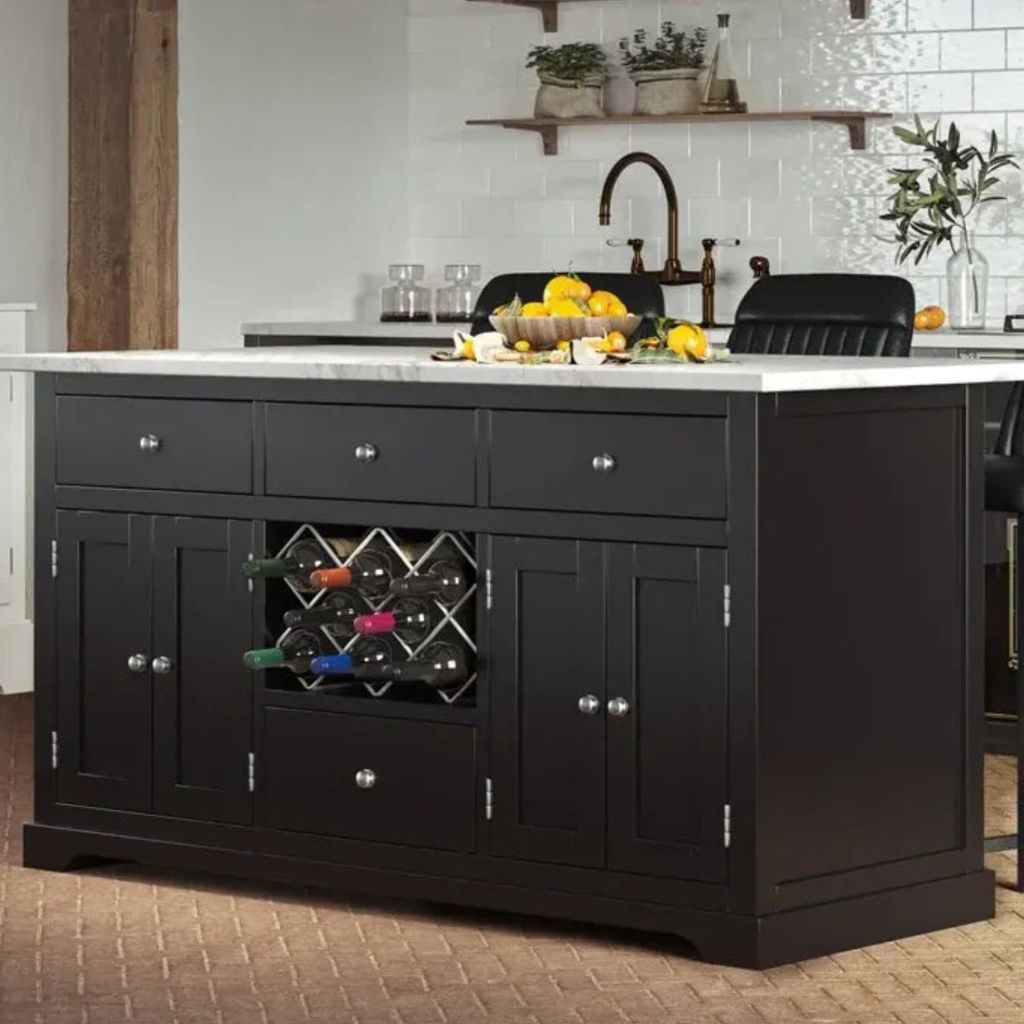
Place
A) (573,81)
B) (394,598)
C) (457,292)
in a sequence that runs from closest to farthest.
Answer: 1. (394,598)
2. (573,81)
3. (457,292)

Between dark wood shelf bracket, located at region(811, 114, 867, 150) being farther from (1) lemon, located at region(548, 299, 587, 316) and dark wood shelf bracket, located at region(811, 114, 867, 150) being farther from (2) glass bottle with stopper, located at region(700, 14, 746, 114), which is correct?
(1) lemon, located at region(548, 299, 587, 316)

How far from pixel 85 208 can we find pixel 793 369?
332 centimetres

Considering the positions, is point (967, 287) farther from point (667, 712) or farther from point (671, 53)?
point (667, 712)

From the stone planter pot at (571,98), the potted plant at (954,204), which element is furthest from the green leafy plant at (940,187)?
the stone planter pot at (571,98)

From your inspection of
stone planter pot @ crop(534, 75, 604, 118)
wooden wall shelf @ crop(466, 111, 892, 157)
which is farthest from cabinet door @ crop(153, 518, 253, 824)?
stone planter pot @ crop(534, 75, 604, 118)

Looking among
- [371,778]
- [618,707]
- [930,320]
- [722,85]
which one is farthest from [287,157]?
[618,707]

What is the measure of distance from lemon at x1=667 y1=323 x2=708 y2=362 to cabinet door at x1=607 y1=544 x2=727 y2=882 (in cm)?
41

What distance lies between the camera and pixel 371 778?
4.24m

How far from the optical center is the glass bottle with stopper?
275 inches

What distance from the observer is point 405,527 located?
420 cm

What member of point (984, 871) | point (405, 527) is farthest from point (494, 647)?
point (984, 871)

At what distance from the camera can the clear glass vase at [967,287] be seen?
6598 mm

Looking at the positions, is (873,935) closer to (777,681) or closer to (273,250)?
(777,681)

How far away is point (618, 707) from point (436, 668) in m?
0.35
